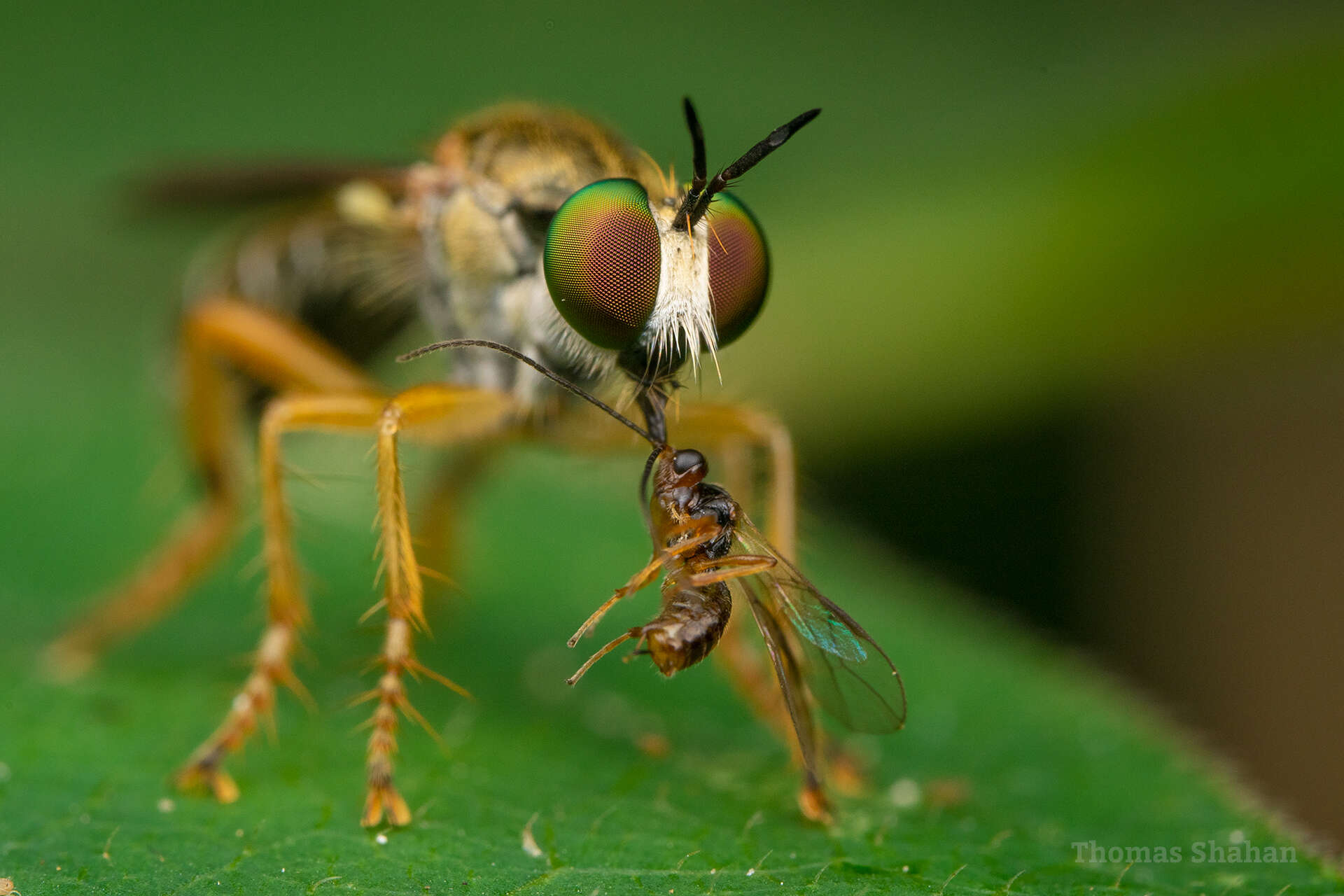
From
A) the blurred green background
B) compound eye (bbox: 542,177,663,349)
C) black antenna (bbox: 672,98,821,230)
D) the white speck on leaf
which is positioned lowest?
the white speck on leaf

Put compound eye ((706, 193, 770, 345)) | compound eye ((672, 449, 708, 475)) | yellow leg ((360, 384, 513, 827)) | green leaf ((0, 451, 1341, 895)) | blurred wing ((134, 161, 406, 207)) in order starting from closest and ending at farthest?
green leaf ((0, 451, 1341, 895)), yellow leg ((360, 384, 513, 827)), compound eye ((672, 449, 708, 475)), compound eye ((706, 193, 770, 345)), blurred wing ((134, 161, 406, 207))

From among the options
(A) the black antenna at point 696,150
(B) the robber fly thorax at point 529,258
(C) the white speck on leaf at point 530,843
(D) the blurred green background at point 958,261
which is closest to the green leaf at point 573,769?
(C) the white speck on leaf at point 530,843

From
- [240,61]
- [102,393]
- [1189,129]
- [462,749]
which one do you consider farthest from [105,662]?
[1189,129]

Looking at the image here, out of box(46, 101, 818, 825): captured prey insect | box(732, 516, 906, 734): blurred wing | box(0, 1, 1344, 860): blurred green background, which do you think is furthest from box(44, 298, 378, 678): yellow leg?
box(732, 516, 906, 734): blurred wing

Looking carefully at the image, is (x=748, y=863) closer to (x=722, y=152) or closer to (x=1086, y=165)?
(x=1086, y=165)

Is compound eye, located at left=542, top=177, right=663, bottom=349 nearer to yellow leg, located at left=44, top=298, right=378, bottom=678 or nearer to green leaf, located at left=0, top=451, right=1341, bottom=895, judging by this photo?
green leaf, located at left=0, top=451, right=1341, bottom=895

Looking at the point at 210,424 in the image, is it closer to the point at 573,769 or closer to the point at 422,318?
the point at 422,318

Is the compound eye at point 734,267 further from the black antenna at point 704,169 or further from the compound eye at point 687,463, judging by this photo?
the compound eye at point 687,463
